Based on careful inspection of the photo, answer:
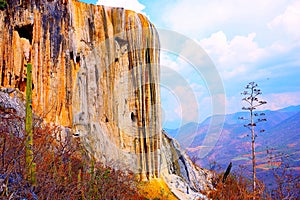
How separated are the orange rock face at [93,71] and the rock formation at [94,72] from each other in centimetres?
4

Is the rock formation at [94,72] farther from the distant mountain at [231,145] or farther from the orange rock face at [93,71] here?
the distant mountain at [231,145]

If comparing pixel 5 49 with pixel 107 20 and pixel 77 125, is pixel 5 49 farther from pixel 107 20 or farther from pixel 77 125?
pixel 107 20

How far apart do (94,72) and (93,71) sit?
0.10 meters

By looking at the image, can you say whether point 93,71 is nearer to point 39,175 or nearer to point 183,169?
point 39,175

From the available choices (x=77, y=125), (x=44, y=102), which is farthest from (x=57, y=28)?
(x=77, y=125)

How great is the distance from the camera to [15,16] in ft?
45.3

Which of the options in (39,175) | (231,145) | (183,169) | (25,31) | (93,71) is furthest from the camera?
(231,145)

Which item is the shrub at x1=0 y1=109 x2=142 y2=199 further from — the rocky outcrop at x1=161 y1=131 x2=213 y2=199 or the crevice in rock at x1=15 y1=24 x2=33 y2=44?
the rocky outcrop at x1=161 y1=131 x2=213 y2=199

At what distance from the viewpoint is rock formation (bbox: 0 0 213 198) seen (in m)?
14.0

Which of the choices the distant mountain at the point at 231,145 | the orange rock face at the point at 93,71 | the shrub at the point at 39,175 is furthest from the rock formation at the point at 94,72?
the shrub at the point at 39,175

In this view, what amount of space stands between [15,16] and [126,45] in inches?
255

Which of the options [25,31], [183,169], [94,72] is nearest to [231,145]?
[183,169]

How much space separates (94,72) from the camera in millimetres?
17062

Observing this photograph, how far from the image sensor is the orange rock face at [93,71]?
14.0 metres
